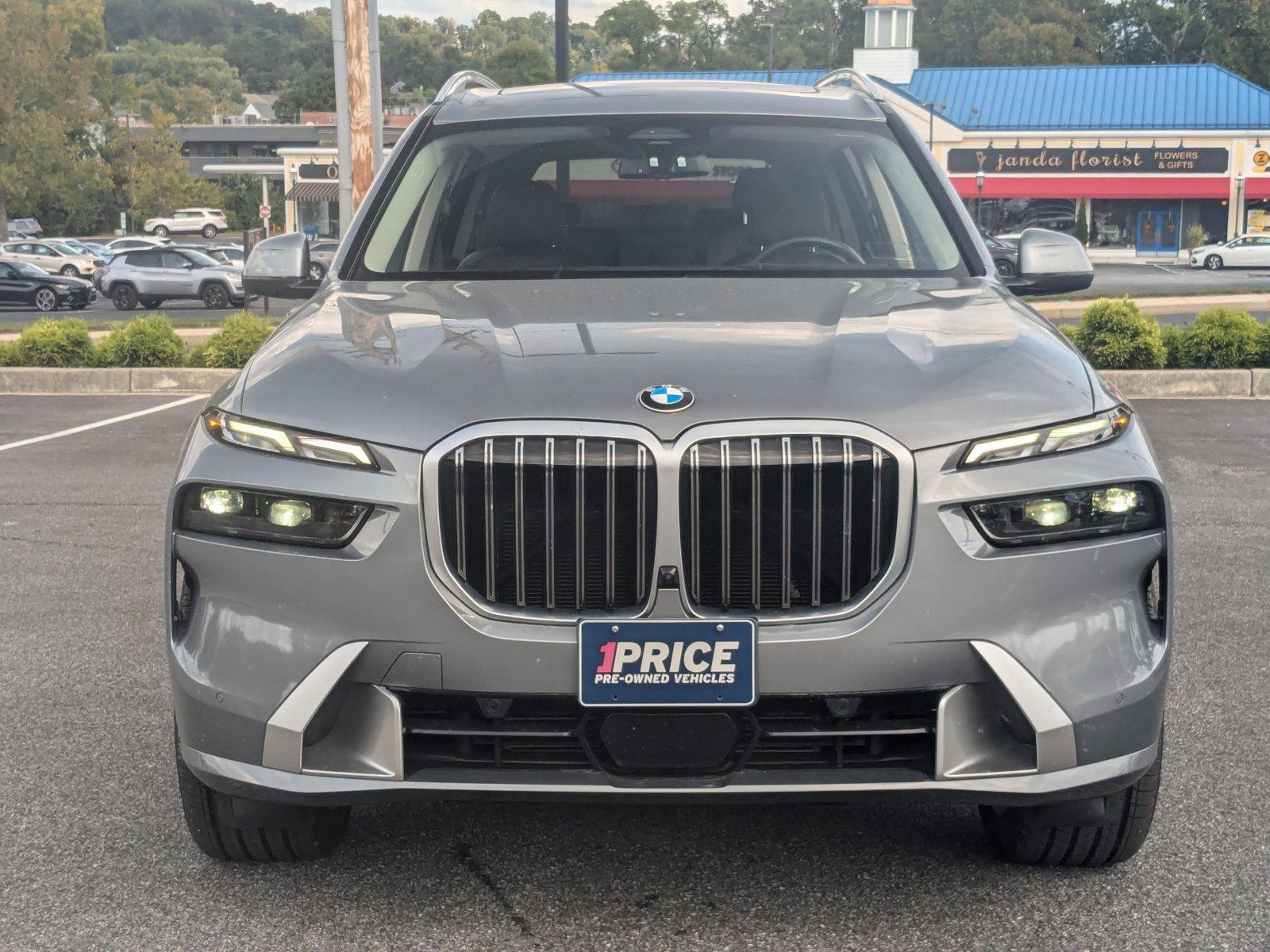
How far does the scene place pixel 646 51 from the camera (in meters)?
131

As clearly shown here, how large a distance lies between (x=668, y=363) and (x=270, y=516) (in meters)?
0.83

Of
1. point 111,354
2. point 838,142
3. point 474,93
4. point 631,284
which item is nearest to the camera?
point 631,284

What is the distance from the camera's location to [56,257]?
51.1m

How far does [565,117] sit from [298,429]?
205 centimetres

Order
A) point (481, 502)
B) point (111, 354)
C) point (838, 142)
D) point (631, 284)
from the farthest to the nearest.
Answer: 1. point (111, 354)
2. point (838, 142)
3. point (631, 284)
4. point (481, 502)

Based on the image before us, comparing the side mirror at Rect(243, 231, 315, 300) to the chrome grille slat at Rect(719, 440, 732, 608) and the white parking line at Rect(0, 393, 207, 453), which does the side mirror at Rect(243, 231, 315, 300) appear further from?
the white parking line at Rect(0, 393, 207, 453)

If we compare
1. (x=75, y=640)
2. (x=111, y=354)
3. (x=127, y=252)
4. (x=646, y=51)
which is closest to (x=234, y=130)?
(x=646, y=51)

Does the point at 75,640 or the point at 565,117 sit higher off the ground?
the point at 565,117

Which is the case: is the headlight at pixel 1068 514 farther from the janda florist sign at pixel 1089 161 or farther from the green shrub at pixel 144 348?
the janda florist sign at pixel 1089 161

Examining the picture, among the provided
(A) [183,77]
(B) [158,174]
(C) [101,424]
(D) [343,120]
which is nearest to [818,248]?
(C) [101,424]

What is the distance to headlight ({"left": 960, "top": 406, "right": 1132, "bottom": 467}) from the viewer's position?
114 inches

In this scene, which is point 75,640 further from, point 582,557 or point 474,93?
point 582,557

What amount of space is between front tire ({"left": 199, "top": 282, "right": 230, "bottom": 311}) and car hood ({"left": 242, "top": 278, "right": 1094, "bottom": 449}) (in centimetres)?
3270

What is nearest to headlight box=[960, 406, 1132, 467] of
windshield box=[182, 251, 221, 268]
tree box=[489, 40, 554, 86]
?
windshield box=[182, 251, 221, 268]
